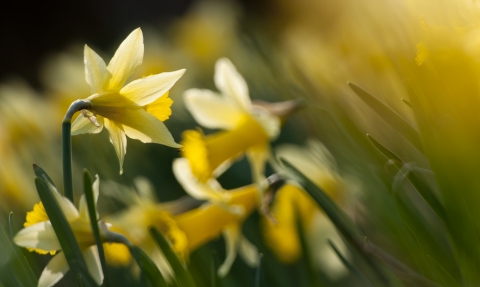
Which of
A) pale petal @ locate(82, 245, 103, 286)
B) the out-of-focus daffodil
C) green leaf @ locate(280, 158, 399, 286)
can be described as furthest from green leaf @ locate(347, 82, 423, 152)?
pale petal @ locate(82, 245, 103, 286)

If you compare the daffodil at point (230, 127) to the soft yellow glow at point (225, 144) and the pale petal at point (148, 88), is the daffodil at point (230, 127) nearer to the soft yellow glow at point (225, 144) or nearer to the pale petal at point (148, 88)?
the soft yellow glow at point (225, 144)

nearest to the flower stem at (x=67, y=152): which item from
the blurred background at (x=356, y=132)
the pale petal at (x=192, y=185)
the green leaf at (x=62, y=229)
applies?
the green leaf at (x=62, y=229)

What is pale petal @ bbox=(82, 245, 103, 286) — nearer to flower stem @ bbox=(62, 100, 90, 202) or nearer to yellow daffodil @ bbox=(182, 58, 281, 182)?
flower stem @ bbox=(62, 100, 90, 202)

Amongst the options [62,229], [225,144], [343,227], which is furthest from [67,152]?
[225,144]

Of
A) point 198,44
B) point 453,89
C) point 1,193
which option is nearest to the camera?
point 453,89

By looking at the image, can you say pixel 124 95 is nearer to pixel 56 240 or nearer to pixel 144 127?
pixel 144 127

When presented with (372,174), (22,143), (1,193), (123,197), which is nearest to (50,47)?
(22,143)

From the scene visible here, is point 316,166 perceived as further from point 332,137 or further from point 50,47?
point 50,47
